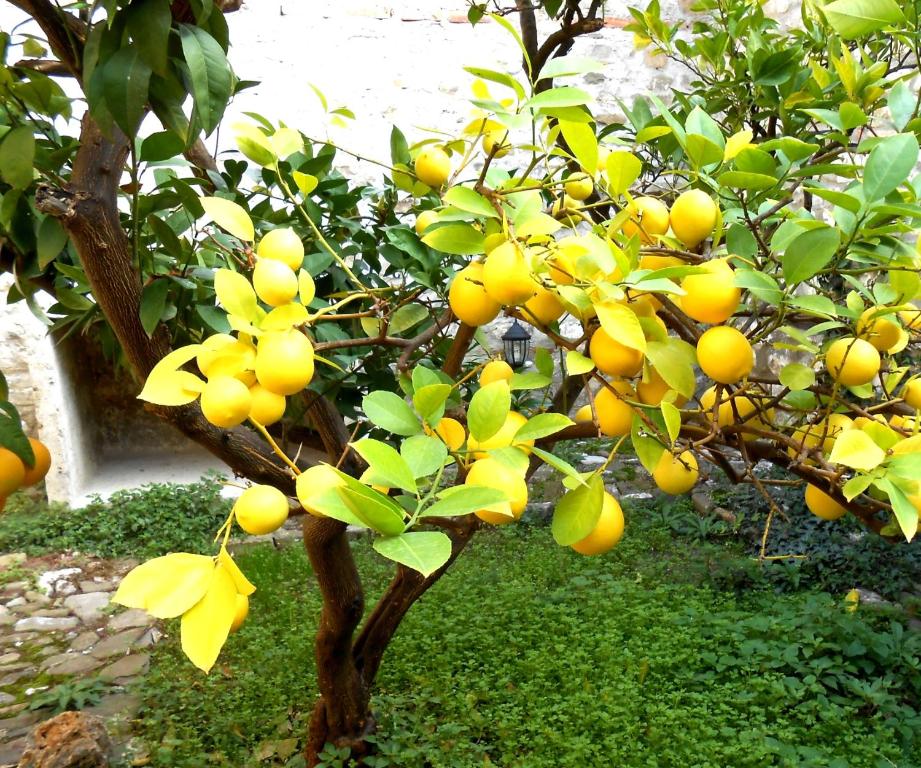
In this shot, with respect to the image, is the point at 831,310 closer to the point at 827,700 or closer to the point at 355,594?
the point at 355,594

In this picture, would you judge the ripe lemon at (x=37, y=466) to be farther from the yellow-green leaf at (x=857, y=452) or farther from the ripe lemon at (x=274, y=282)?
the yellow-green leaf at (x=857, y=452)

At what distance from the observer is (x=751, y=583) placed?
2658 mm

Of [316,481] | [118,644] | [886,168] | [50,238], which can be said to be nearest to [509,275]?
[316,481]

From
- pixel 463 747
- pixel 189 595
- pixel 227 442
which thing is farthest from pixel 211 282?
pixel 463 747

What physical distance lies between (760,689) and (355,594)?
117 centimetres

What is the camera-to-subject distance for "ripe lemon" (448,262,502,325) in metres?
0.55

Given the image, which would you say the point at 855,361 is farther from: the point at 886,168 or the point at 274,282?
the point at 274,282

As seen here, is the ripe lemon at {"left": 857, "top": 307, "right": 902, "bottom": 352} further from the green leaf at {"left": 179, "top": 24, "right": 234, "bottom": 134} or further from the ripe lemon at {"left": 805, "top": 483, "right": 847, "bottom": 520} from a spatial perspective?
the green leaf at {"left": 179, "top": 24, "right": 234, "bottom": 134}

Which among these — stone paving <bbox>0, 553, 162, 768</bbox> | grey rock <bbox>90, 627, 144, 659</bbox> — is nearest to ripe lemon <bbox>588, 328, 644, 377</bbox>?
stone paving <bbox>0, 553, 162, 768</bbox>

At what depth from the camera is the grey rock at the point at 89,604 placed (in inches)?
113

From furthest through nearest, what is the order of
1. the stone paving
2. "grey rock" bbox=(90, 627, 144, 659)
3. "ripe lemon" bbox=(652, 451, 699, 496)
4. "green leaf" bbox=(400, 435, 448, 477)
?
"grey rock" bbox=(90, 627, 144, 659) → the stone paving → "ripe lemon" bbox=(652, 451, 699, 496) → "green leaf" bbox=(400, 435, 448, 477)

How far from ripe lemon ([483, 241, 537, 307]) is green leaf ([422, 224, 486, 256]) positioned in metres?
0.07

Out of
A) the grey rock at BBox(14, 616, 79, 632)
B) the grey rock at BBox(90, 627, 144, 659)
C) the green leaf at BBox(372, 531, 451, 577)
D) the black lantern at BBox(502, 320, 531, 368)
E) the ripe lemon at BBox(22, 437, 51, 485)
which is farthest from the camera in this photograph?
the black lantern at BBox(502, 320, 531, 368)

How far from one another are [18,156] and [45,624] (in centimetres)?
256
